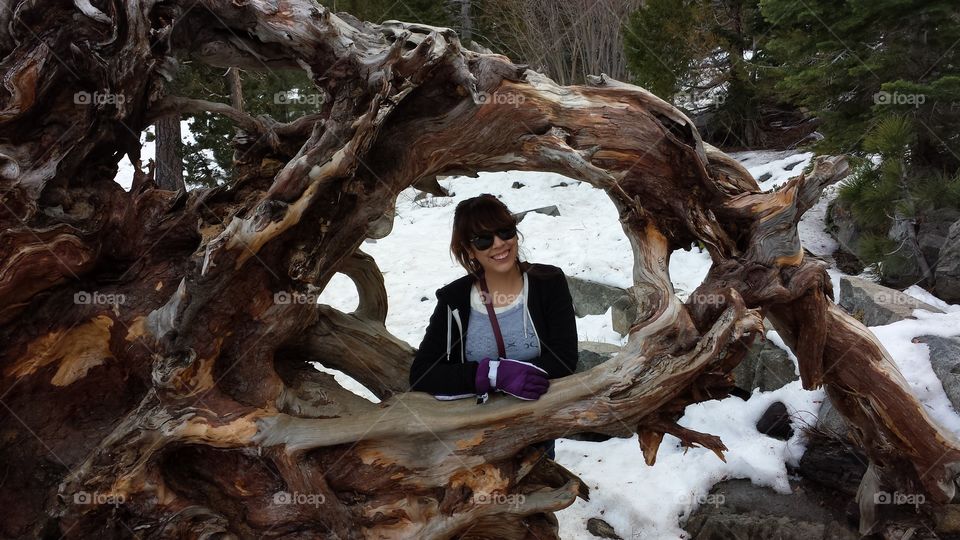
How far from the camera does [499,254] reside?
12.4ft

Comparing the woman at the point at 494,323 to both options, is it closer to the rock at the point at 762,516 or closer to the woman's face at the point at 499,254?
the woman's face at the point at 499,254

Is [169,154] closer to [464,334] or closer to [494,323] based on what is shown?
[464,334]

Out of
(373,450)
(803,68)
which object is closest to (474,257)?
(373,450)

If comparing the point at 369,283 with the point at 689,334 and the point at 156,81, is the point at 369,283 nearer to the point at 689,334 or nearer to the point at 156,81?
the point at 156,81

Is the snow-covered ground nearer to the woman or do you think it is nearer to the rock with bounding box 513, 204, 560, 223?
the rock with bounding box 513, 204, 560, 223

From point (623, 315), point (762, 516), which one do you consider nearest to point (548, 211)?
point (623, 315)

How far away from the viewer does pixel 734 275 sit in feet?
13.0

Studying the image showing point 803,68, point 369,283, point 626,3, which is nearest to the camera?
point 369,283

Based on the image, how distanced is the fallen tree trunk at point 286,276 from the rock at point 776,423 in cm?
121

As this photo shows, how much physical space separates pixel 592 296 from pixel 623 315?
0.75 meters

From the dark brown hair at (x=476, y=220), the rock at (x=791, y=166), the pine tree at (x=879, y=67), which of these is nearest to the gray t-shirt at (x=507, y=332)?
the dark brown hair at (x=476, y=220)

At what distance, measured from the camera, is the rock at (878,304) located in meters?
5.55

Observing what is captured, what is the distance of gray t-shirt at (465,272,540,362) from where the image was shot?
3861mm

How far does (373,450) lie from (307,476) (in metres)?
0.36
